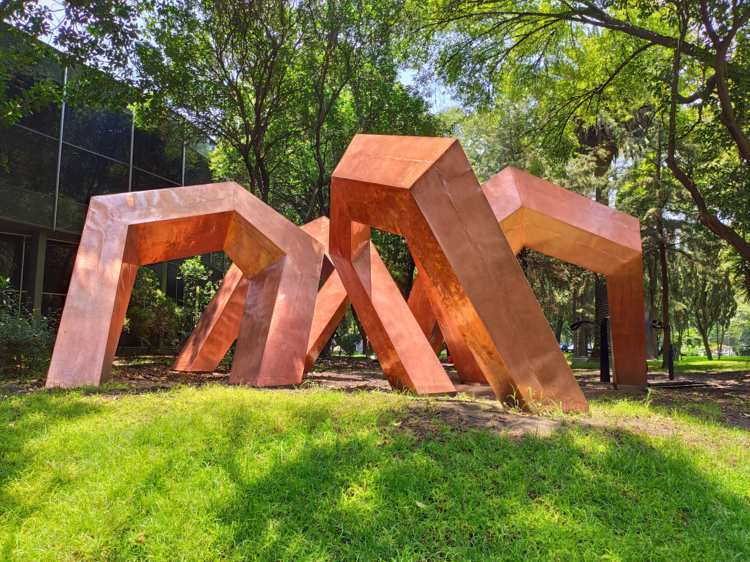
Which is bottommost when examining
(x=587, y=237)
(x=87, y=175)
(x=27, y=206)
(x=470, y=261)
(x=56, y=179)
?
(x=470, y=261)

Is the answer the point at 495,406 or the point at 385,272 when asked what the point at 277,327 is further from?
the point at 495,406

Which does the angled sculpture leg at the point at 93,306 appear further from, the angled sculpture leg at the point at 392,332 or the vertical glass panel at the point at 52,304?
the vertical glass panel at the point at 52,304

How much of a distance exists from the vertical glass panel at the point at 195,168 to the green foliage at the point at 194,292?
14.2 feet

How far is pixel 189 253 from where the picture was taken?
10055 millimetres

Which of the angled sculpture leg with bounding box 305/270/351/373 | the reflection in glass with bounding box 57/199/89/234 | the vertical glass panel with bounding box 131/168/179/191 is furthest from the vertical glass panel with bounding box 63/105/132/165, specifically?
the angled sculpture leg with bounding box 305/270/351/373

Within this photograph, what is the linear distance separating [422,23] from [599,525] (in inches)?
568

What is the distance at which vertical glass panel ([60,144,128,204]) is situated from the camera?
58.2 feet

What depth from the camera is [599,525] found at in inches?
133

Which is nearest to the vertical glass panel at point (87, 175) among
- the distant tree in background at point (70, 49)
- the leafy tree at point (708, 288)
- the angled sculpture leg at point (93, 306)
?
the distant tree in background at point (70, 49)

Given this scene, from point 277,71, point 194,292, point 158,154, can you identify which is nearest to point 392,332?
point 277,71

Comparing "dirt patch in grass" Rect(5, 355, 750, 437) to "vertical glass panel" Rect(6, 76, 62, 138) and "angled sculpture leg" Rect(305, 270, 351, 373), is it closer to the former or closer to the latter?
"angled sculpture leg" Rect(305, 270, 351, 373)

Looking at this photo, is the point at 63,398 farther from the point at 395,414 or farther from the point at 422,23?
the point at 422,23

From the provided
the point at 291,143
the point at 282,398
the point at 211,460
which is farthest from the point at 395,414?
the point at 291,143

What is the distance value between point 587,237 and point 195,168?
19807 millimetres
